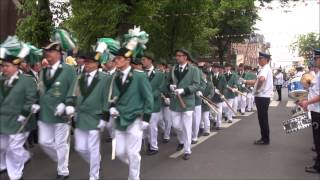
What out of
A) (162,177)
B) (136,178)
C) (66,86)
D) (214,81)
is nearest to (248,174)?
(162,177)

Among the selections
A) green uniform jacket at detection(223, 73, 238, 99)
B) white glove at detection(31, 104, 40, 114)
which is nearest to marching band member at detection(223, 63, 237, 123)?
green uniform jacket at detection(223, 73, 238, 99)

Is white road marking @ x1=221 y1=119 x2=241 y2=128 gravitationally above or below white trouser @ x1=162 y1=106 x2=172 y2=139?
below

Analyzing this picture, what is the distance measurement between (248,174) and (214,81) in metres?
7.75

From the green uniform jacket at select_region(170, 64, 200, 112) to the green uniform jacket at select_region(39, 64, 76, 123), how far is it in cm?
273

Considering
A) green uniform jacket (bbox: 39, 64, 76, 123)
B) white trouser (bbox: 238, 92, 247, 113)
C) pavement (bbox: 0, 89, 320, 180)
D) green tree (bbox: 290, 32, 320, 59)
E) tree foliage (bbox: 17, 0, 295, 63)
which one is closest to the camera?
green uniform jacket (bbox: 39, 64, 76, 123)

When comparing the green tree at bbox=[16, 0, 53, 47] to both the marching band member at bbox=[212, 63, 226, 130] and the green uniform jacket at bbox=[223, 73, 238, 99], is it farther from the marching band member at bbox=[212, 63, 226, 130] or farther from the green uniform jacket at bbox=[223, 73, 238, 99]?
the green uniform jacket at bbox=[223, 73, 238, 99]

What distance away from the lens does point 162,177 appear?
331 inches

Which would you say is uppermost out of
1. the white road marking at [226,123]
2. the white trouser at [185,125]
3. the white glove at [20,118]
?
the white glove at [20,118]

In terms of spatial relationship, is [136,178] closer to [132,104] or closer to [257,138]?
[132,104]

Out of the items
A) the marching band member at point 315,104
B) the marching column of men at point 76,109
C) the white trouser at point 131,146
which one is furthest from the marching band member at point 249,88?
the white trouser at point 131,146

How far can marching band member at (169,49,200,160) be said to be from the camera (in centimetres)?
1000

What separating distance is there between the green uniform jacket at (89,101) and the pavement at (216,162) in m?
1.22

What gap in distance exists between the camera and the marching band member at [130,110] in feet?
24.5

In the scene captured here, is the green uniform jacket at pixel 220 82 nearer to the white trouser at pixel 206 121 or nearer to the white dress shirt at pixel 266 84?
the white trouser at pixel 206 121
